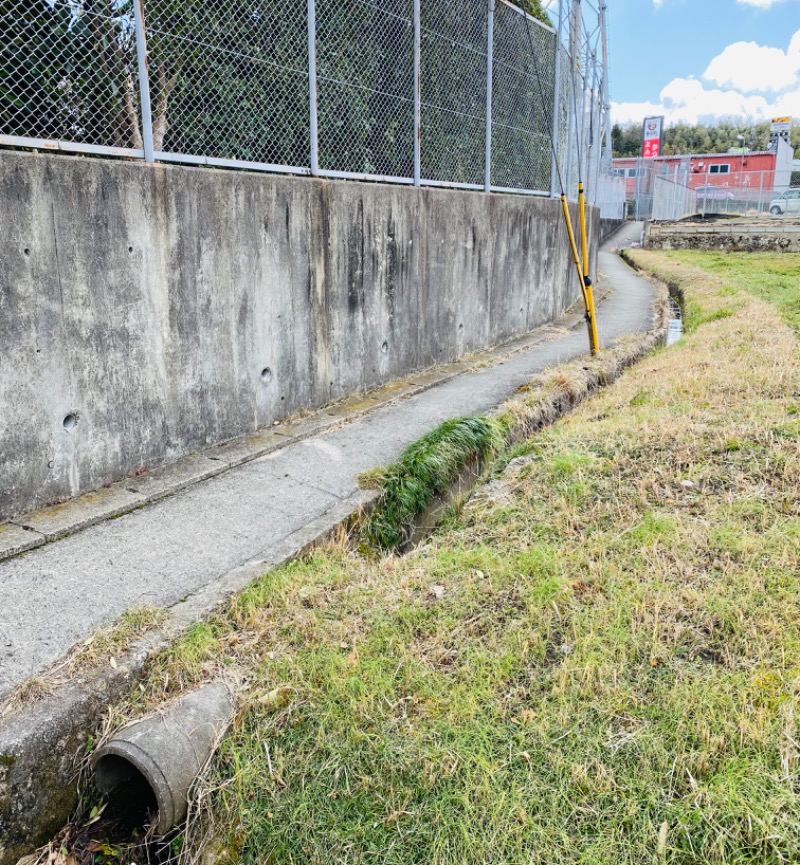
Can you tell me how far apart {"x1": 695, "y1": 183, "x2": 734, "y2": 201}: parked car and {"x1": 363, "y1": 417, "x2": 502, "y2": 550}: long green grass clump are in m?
43.3

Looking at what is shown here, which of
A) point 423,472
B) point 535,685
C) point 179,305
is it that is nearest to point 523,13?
point 179,305

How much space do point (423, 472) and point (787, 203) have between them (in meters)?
42.1

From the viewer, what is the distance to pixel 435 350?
317 inches

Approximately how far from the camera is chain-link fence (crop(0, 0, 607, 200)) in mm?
4195

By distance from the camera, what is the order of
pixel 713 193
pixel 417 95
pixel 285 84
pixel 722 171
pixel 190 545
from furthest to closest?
pixel 722 171, pixel 713 193, pixel 417 95, pixel 285 84, pixel 190 545

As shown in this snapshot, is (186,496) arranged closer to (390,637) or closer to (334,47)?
(390,637)

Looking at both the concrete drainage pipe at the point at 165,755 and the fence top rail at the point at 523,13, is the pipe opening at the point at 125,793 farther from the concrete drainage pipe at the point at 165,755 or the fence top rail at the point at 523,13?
the fence top rail at the point at 523,13

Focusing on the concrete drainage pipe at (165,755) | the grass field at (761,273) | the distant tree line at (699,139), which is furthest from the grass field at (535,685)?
the distant tree line at (699,139)

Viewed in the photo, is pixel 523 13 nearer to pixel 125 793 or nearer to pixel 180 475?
pixel 180 475

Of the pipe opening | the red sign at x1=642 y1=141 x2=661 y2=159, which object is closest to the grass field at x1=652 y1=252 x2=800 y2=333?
the pipe opening

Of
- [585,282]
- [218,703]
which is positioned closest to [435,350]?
[585,282]

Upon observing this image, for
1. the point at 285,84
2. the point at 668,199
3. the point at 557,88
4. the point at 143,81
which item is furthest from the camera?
the point at 668,199

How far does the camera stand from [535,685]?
2.92 meters

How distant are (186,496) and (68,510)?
2.22ft
